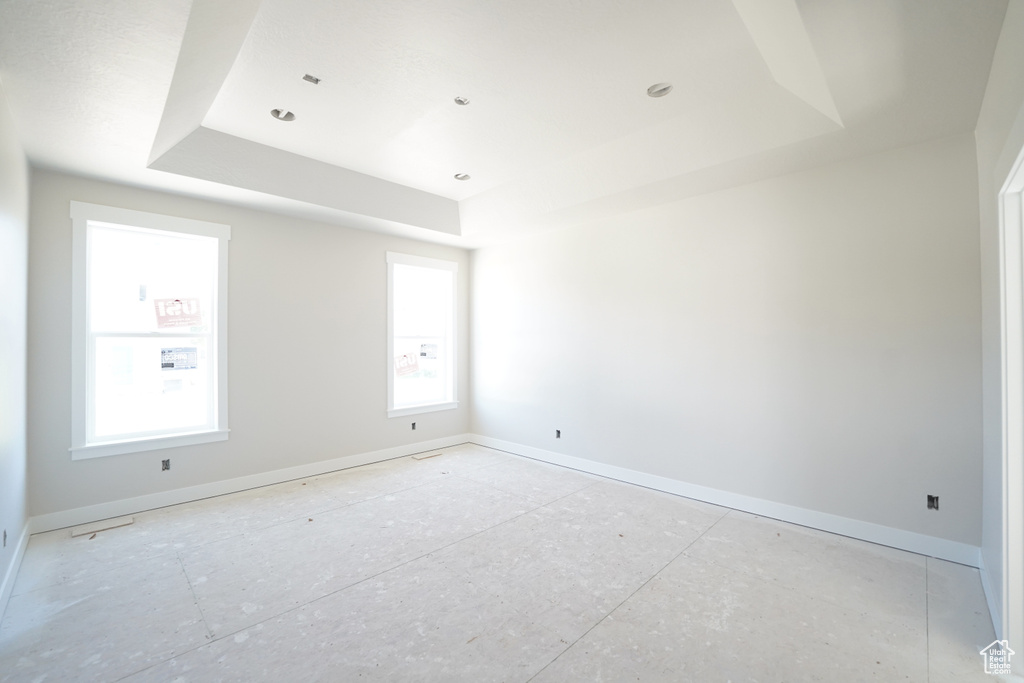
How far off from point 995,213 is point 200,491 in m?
5.85

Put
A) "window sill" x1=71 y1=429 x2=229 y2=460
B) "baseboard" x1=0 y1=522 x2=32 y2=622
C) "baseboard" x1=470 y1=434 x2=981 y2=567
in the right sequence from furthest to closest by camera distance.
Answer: "window sill" x1=71 y1=429 x2=229 y2=460
"baseboard" x1=470 y1=434 x2=981 y2=567
"baseboard" x1=0 y1=522 x2=32 y2=622

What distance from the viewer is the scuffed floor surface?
2.00m

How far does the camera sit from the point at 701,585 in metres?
2.65

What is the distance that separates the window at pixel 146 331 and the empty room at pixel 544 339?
2cm

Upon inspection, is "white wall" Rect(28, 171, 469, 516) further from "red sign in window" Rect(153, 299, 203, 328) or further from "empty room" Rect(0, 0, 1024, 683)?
"red sign in window" Rect(153, 299, 203, 328)

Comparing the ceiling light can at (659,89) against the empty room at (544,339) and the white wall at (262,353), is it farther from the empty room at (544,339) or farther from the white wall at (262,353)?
the white wall at (262,353)

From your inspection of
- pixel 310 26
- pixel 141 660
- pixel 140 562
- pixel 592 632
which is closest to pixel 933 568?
pixel 592 632

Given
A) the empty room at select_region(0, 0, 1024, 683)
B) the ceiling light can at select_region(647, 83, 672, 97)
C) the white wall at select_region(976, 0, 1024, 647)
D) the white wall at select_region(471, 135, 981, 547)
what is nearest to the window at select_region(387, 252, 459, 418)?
the empty room at select_region(0, 0, 1024, 683)

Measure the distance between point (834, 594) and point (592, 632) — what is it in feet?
4.81

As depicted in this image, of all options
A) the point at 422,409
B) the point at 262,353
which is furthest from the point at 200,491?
the point at 422,409

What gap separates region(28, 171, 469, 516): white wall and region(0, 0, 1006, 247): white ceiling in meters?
0.43

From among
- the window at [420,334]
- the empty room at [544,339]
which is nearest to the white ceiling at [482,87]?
the empty room at [544,339]

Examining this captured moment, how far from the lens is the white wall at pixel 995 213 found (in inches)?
72.7

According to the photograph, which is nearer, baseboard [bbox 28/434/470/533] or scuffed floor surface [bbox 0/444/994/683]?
scuffed floor surface [bbox 0/444/994/683]
